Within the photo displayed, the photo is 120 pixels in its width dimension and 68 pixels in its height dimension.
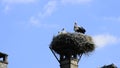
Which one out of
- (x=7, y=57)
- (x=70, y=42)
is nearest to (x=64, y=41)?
(x=70, y=42)

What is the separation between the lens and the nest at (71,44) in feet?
141

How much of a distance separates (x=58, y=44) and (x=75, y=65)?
2004mm

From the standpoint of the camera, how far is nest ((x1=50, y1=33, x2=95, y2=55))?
42.9 metres

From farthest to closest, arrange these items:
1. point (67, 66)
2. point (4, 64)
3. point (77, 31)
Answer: point (77, 31)
point (67, 66)
point (4, 64)

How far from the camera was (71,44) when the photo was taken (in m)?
43.0

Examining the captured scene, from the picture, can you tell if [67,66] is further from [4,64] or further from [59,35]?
[4,64]

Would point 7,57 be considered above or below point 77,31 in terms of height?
below

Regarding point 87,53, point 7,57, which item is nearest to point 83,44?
point 87,53

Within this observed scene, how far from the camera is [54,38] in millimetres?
43406

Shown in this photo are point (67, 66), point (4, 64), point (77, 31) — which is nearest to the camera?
point (4, 64)

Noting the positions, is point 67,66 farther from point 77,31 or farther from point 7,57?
point 7,57

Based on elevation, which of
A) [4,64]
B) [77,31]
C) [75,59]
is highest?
[77,31]

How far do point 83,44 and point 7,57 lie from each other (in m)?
8.46

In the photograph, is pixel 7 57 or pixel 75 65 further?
pixel 75 65
